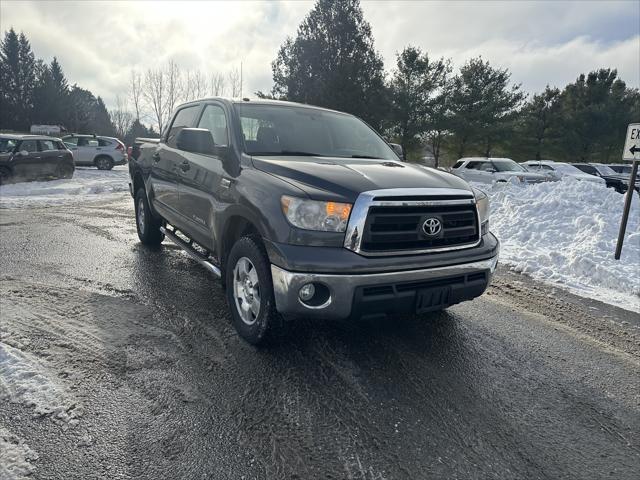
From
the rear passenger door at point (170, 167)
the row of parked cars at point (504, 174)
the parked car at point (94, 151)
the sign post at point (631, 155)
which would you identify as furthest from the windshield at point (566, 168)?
the parked car at point (94, 151)

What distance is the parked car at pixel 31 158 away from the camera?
13942 millimetres

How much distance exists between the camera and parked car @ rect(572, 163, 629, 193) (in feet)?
61.3

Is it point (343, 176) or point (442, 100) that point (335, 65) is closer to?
point (442, 100)

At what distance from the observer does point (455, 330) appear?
362cm

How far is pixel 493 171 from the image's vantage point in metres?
15.4

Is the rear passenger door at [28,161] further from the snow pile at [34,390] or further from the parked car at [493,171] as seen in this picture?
the parked car at [493,171]

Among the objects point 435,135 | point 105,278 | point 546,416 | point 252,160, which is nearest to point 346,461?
point 546,416

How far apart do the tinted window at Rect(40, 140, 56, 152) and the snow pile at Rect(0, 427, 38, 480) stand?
1578 cm

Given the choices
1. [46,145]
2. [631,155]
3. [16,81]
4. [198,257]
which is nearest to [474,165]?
[631,155]

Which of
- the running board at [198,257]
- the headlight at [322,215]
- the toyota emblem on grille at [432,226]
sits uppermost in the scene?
the headlight at [322,215]

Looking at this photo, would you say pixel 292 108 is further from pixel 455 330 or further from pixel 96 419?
pixel 96 419

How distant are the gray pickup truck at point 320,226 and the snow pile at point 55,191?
939cm

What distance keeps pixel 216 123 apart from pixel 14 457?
302 centimetres

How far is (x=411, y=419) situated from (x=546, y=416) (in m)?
0.86
